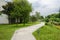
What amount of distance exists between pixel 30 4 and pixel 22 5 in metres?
2.73

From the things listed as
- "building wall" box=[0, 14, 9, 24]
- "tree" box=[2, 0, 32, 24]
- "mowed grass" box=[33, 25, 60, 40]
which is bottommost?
"mowed grass" box=[33, 25, 60, 40]

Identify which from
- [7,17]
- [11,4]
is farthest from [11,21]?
[11,4]

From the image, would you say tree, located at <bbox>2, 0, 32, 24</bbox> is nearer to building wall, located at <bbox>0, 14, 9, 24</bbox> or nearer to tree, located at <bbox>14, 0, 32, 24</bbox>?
tree, located at <bbox>14, 0, 32, 24</bbox>

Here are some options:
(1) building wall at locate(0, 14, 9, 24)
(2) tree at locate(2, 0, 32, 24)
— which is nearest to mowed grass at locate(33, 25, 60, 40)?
(2) tree at locate(2, 0, 32, 24)

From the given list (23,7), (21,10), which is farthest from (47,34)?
(23,7)

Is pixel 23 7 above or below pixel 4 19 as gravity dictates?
above

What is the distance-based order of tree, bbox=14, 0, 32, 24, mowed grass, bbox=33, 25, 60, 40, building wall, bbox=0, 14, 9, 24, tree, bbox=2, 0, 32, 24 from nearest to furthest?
mowed grass, bbox=33, 25, 60, 40 → tree, bbox=2, 0, 32, 24 → tree, bbox=14, 0, 32, 24 → building wall, bbox=0, 14, 9, 24

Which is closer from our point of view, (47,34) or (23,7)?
(47,34)

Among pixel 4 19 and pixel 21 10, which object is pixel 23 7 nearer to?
pixel 21 10

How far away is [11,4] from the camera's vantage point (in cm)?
4494

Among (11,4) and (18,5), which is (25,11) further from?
(11,4)

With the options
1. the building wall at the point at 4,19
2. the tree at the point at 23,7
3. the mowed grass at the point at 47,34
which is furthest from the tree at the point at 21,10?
the mowed grass at the point at 47,34

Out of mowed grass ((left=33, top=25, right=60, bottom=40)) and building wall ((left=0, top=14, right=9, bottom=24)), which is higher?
building wall ((left=0, top=14, right=9, bottom=24))

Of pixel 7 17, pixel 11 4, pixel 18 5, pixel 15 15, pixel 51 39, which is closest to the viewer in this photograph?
pixel 51 39
